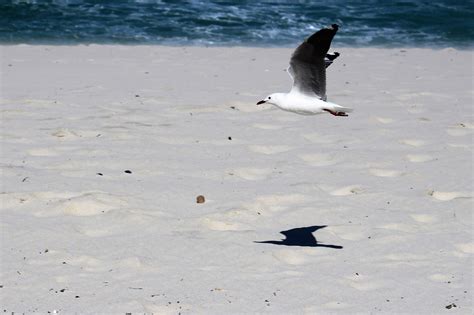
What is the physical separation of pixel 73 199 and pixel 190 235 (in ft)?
2.74

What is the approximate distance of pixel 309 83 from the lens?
652 centimetres

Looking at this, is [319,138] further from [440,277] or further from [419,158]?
[440,277]

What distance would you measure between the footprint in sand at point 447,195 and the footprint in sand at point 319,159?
88 cm

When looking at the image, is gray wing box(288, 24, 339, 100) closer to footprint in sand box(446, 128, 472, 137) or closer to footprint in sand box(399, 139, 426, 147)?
footprint in sand box(399, 139, 426, 147)

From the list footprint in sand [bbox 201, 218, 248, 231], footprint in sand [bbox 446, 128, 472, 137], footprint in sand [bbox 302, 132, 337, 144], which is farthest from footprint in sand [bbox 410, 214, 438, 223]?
footprint in sand [bbox 446, 128, 472, 137]

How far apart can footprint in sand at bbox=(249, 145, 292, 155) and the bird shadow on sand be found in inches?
65.5

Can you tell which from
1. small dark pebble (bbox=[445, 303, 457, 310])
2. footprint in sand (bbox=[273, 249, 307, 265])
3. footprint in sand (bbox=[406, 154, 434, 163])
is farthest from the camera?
footprint in sand (bbox=[406, 154, 434, 163])

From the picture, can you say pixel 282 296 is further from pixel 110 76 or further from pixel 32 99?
pixel 110 76

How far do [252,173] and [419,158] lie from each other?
1.39 m

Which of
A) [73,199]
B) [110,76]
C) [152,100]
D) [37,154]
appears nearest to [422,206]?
[73,199]

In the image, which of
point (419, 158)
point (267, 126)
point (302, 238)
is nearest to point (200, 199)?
point (302, 238)

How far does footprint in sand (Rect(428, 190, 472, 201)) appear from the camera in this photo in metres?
6.70

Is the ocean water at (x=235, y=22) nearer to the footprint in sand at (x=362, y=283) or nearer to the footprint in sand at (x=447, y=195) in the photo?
the footprint in sand at (x=447, y=195)

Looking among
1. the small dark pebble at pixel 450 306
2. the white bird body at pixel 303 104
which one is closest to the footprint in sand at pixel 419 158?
the white bird body at pixel 303 104
